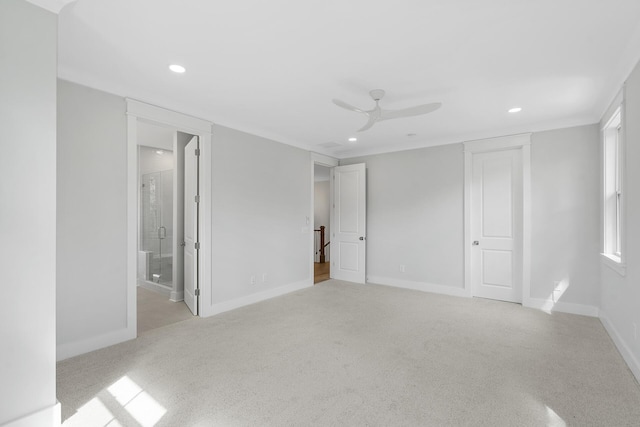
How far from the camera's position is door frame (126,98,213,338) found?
10.4 ft

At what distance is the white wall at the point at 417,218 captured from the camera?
16.5 ft

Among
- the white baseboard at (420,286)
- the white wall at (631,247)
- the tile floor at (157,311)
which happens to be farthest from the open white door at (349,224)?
the white wall at (631,247)

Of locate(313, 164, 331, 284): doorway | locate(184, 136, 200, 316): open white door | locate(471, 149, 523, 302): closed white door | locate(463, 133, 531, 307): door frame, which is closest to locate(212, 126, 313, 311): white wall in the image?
locate(184, 136, 200, 316): open white door

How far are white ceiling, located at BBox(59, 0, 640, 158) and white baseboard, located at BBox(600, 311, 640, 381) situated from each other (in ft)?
7.91

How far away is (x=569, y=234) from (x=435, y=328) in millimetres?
2323

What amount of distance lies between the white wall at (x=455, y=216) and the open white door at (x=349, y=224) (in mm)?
172

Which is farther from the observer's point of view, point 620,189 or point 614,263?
point 620,189

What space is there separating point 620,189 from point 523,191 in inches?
41.9

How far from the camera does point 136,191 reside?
327cm

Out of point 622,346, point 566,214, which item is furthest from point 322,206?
point 622,346

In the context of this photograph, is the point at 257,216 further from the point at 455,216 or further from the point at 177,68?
the point at 455,216

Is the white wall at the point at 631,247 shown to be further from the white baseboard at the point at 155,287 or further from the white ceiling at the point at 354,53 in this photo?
the white baseboard at the point at 155,287

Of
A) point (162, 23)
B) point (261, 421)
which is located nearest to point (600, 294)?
point (261, 421)

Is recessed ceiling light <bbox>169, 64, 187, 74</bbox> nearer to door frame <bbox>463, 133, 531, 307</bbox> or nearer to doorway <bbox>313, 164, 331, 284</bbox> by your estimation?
door frame <bbox>463, 133, 531, 307</bbox>
